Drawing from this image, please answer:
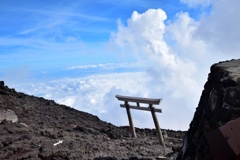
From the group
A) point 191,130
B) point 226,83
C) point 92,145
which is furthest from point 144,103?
point 226,83

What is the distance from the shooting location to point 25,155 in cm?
772

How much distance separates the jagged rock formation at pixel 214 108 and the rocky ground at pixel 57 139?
7.85ft

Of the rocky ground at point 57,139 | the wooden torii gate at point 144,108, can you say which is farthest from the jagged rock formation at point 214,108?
the wooden torii gate at point 144,108

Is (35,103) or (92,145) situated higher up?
(35,103)

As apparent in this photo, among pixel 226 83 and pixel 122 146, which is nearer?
pixel 226 83

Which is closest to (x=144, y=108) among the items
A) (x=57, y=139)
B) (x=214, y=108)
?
(x=57, y=139)

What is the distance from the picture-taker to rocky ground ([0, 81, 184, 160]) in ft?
25.7

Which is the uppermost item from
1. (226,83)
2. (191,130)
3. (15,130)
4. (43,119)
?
(43,119)

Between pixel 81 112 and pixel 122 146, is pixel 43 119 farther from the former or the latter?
pixel 122 146

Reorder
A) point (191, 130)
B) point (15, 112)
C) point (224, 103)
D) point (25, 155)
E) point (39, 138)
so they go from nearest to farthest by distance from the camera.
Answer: point (224, 103), point (191, 130), point (25, 155), point (39, 138), point (15, 112)

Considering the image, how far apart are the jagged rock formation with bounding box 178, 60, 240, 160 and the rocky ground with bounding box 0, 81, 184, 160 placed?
7.85 feet

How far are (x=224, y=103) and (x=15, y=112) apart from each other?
35.9 ft

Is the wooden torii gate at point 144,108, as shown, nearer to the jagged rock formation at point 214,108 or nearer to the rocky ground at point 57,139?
the rocky ground at point 57,139

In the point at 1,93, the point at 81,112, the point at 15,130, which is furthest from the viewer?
the point at 81,112
